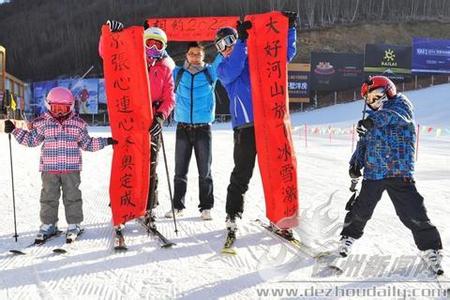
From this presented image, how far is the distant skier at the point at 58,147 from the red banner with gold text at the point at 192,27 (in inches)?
134

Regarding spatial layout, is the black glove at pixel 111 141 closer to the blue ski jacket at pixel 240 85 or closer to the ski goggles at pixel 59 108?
the ski goggles at pixel 59 108

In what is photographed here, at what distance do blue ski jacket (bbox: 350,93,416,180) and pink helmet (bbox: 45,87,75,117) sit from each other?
2.50 meters

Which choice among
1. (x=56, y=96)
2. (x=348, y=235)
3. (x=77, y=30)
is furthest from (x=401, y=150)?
(x=77, y=30)

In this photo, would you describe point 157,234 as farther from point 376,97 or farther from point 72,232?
point 376,97

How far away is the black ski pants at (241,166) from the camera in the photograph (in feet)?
13.6

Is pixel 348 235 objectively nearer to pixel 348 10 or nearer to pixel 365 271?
pixel 365 271

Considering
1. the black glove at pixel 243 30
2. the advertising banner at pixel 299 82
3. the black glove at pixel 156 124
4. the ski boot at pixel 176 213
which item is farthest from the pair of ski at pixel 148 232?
the advertising banner at pixel 299 82

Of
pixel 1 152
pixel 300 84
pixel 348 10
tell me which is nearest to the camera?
pixel 1 152

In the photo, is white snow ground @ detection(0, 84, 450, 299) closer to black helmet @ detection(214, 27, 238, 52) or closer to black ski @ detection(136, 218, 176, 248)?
black ski @ detection(136, 218, 176, 248)

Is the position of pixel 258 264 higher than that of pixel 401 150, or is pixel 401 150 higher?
pixel 401 150

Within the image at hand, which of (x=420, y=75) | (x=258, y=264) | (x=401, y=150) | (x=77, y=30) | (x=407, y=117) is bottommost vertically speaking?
(x=258, y=264)

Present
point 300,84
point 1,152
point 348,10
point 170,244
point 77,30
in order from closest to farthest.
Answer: point 170,244, point 1,152, point 300,84, point 348,10, point 77,30

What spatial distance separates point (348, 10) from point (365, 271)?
64583 mm

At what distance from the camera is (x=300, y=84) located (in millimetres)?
40844
